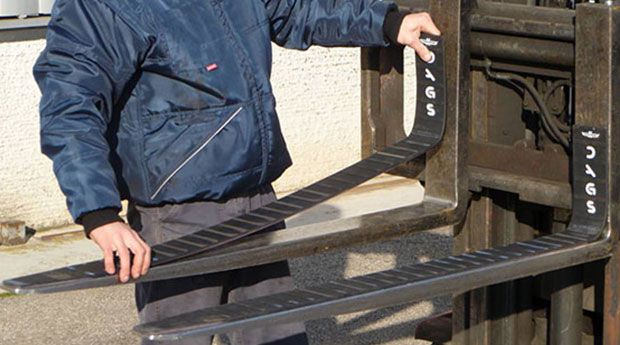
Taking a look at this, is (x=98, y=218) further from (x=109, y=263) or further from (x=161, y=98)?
(x=161, y=98)

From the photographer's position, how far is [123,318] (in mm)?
5957

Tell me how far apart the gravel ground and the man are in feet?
4.69

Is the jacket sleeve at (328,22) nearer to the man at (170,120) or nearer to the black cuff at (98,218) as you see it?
the man at (170,120)

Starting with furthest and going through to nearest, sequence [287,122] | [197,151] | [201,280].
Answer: [287,122] → [201,280] → [197,151]

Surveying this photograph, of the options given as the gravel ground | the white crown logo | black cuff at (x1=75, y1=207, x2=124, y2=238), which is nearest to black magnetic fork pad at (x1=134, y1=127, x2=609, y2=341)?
the white crown logo

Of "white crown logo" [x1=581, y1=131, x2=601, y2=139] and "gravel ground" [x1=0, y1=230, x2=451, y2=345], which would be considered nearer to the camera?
"white crown logo" [x1=581, y1=131, x2=601, y2=139]

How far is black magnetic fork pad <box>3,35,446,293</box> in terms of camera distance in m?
3.65

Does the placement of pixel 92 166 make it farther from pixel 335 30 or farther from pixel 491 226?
pixel 491 226

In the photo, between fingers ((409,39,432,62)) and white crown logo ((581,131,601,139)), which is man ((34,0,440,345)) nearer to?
fingers ((409,39,432,62))

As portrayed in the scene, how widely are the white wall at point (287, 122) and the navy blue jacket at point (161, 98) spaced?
309cm

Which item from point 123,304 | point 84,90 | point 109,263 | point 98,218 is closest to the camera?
point 109,263

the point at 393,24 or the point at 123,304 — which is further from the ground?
the point at 393,24

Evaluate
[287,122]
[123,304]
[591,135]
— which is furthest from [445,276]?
[287,122]

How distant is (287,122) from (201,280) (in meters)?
3.85
